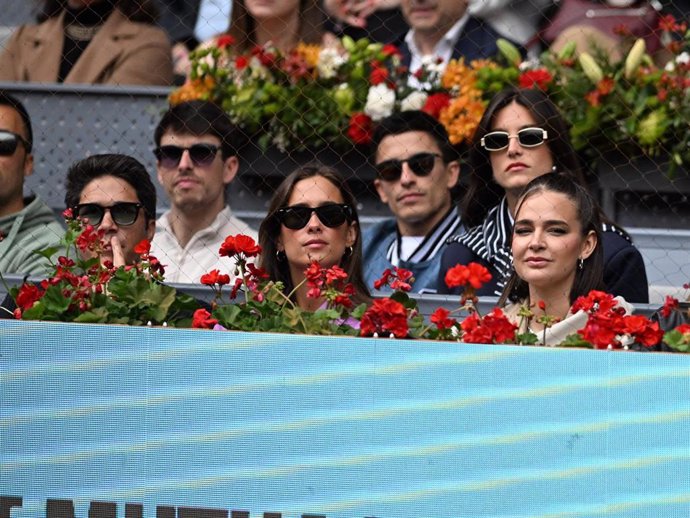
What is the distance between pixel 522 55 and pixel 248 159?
3.64 feet

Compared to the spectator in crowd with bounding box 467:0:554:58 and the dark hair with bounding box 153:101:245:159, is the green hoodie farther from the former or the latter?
the spectator in crowd with bounding box 467:0:554:58

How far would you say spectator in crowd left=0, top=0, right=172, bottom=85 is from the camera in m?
6.66

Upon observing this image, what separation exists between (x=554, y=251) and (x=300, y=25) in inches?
86.4

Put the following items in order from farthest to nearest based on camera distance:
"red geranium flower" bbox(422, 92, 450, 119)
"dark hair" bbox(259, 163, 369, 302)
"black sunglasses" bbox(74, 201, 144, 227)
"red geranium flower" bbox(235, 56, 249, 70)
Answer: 1. "red geranium flower" bbox(235, 56, 249, 70)
2. "red geranium flower" bbox(422, 92, 450, 119)
3. "black sunglasses" bbox(74, 201, 144, 227)
4. "dark hair" bbox(259, 163, 369, 302)

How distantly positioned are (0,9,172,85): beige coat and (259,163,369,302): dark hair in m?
1.65

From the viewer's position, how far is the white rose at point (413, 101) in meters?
6.11

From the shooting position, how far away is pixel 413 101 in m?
6.12

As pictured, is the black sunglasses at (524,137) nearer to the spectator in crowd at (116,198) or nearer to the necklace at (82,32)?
the spectator in crowd at (116,198)

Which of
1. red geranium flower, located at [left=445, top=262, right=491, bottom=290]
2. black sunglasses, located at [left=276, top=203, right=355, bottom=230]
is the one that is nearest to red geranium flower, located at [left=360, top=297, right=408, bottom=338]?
red geranium flower, located at [left=445, top=262, right=491, bottom=290]

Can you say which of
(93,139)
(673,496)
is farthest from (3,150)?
(673,496)

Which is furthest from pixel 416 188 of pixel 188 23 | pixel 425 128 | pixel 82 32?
pixel 188 23

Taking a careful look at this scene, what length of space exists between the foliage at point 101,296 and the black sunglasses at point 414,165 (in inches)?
56.5

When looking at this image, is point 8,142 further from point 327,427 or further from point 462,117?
point 327,427

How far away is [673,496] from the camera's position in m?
4.07
